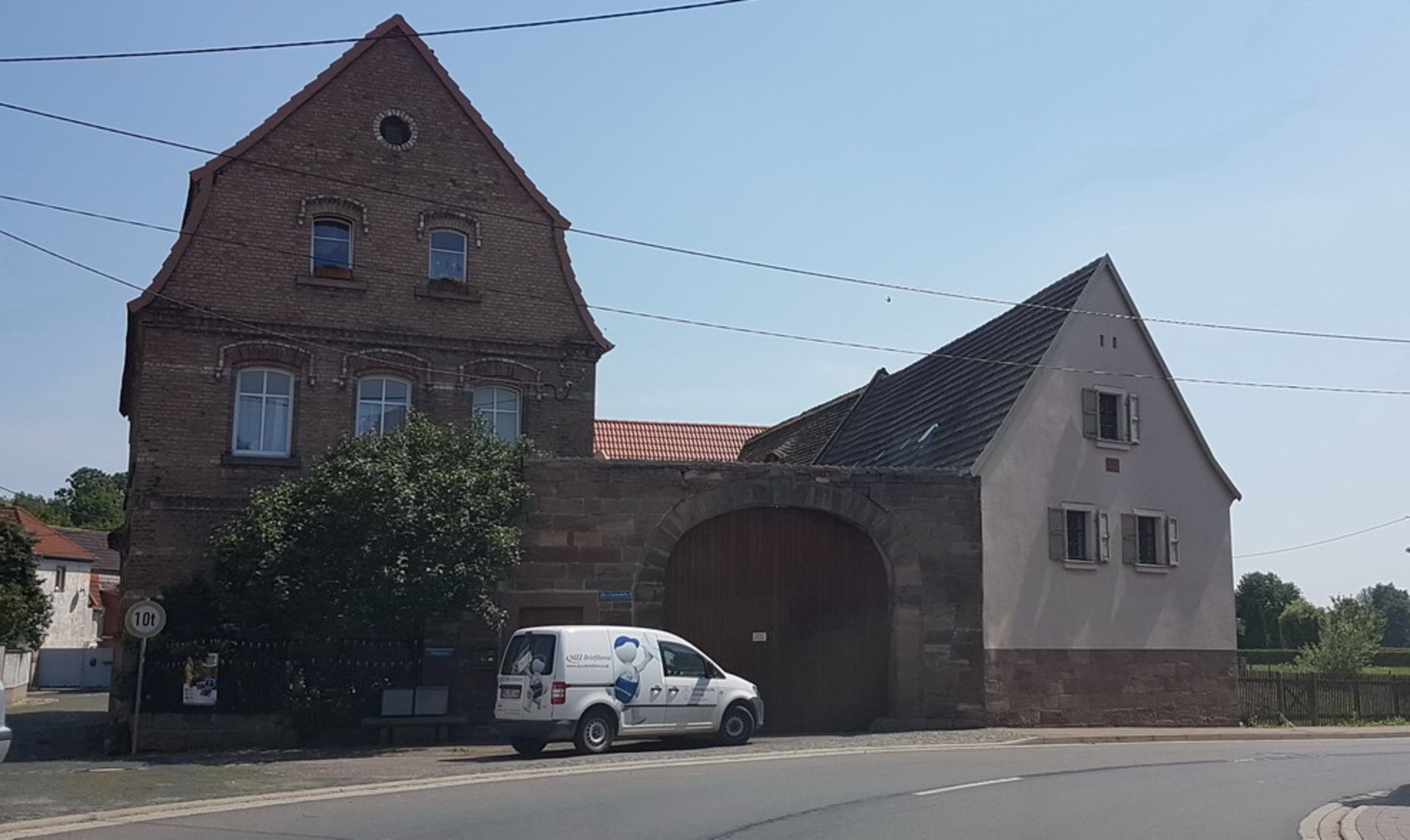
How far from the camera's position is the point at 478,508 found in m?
21.8

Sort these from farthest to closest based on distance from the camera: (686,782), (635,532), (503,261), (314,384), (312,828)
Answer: (503,261)
(314,384)
(635,532)
(686,782)
(312,828)

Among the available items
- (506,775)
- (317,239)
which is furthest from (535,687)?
(317,239)

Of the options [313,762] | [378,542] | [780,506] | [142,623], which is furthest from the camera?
[780,506]

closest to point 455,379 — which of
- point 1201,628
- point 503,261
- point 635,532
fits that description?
point 503,261

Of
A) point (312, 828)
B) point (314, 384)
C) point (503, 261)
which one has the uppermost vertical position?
point (503, 261)

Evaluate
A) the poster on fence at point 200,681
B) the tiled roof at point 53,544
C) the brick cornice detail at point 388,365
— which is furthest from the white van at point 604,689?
the tiled roof at point 53,544

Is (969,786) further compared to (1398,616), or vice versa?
(1398,616)

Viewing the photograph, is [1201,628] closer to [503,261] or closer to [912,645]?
[912,645]

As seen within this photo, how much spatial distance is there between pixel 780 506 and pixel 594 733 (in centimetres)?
682

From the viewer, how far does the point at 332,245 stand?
27172 millimetres

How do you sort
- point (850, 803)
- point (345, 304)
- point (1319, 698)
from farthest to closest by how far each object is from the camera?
point (1319, 698), point (345, 304), point (850, 803)

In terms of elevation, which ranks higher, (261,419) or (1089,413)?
(1089,413)

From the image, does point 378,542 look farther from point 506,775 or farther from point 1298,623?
point 1298,623

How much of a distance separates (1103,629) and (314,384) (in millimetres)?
15977
